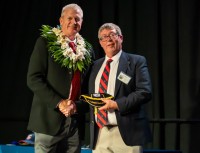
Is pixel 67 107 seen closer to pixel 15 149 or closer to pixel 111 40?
pixel 111 40

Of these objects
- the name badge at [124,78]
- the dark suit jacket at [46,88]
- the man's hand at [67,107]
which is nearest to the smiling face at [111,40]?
the name badge at [124,78]

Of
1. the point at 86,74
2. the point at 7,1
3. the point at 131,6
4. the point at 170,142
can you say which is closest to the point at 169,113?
the point at 170,142

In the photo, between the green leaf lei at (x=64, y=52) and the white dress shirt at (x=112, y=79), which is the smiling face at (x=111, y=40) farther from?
the green leaf lei at (x=64, y=52)

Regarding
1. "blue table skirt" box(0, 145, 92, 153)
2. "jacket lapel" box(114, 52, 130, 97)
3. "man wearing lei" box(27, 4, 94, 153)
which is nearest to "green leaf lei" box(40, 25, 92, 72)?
"man wearing lei" box(27, 4, 94, 153)

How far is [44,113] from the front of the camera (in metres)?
2.66

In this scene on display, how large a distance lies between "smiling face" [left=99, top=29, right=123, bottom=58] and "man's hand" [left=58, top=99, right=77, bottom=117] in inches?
19.3

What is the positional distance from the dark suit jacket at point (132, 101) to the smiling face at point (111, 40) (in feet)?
0.26

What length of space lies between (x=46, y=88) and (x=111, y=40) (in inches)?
23.3

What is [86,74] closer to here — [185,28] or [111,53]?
[111,53]

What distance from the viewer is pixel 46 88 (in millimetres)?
2596

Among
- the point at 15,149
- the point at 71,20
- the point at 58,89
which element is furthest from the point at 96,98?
the point at 15,149

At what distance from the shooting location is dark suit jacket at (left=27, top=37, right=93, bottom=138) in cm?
260

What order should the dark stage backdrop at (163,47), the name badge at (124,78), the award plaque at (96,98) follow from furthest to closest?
1. the dark stage backdrop at (163,47)
2. the name badge at (124,78)
3. the award plaque at (96,98)

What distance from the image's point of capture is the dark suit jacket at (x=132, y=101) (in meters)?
2.56
